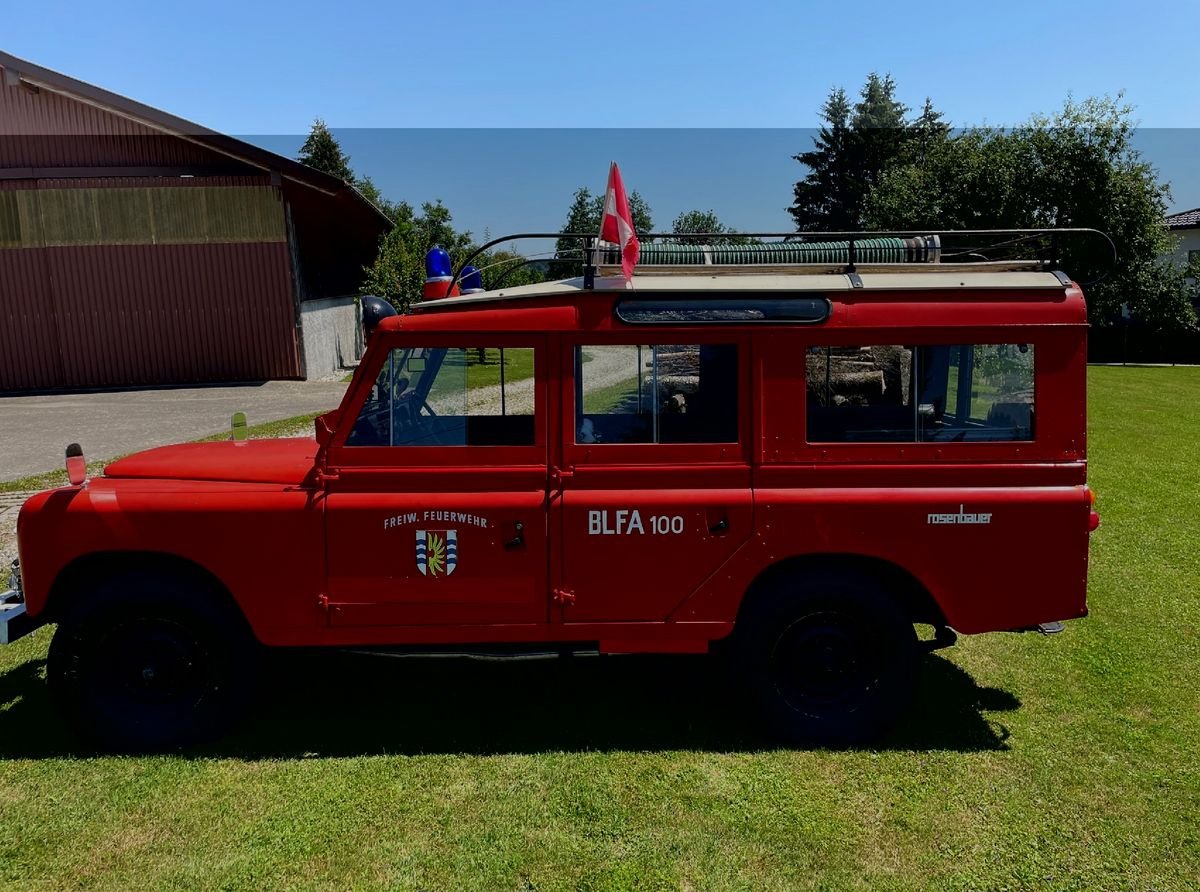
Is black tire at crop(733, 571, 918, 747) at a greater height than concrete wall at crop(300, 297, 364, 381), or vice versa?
concrete wall at crop(300, 297, 364, 381)

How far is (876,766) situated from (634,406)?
2.18m

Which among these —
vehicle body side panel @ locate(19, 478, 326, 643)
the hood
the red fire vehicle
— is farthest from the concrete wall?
the red fire vehicle

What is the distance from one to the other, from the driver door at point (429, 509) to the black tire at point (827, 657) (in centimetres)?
117

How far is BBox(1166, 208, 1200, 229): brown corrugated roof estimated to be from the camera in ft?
161

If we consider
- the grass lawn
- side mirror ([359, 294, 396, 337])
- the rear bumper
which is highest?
side mirror ([359, 294, 396, 337])

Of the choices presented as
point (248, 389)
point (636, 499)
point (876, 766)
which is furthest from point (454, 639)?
point (248, 389)

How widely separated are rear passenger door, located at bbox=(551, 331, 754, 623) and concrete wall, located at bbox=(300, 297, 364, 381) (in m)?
22.5

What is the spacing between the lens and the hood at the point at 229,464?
4.62 metres

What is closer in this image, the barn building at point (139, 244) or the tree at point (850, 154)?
the barn building at point (139, 244)

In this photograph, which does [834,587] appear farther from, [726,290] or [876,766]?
[726,290]

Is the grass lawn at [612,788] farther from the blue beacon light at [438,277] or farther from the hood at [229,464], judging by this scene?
the blue beacon light at [438,277]

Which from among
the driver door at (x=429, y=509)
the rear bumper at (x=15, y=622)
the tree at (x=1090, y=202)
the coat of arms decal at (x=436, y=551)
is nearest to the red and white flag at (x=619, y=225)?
the driver door at (x=429, y=509)

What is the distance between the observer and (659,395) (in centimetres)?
450

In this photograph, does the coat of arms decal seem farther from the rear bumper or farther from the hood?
the rear bumper
